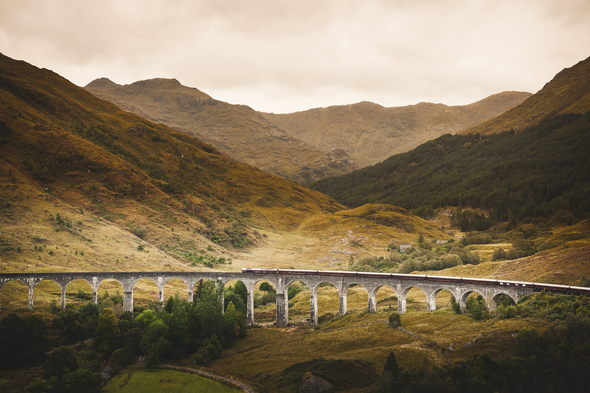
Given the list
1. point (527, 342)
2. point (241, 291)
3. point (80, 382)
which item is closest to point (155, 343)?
point (80, 382)

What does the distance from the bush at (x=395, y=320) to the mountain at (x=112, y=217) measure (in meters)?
57.9

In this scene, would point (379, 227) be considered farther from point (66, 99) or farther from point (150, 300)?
point (66, 99)

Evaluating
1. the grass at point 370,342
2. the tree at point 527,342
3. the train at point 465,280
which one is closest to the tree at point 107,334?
the grass at point 370,342

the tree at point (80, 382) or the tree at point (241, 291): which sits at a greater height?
the tree at point (241, 291)

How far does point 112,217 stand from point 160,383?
86123 millimetres

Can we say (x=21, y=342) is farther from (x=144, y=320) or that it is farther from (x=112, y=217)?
(x=112, y=217)

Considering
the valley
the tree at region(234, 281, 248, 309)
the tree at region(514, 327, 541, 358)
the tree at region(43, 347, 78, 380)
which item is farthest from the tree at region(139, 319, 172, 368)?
the tree at region(514, 327, 541, 358)

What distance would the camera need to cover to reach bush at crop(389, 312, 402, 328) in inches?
2692

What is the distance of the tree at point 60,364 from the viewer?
53375mm

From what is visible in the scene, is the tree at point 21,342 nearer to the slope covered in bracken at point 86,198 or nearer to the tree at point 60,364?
the tree at point 60,364

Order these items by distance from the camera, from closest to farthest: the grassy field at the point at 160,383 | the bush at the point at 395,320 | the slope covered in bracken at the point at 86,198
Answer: the grassy field at the point at 160,383
the bush at the point at 395,320
the slope covered in bracken at the point at 86,198

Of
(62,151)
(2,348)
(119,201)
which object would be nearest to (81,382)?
(2,348)

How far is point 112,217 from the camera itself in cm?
13262

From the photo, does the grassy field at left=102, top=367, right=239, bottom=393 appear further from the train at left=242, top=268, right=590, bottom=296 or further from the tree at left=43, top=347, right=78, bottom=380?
the train at left=242, top=268, right=590, bottom=296
